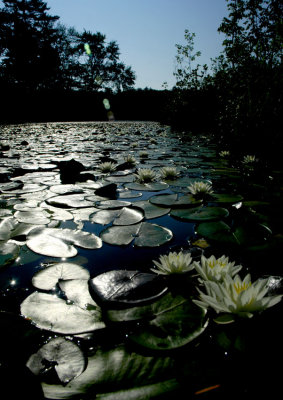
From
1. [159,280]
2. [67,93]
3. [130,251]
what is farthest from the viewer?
[67,93]

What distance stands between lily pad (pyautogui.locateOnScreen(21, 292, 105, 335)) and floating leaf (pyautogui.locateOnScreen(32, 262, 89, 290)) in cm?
7

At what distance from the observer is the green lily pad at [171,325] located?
59 centimetres

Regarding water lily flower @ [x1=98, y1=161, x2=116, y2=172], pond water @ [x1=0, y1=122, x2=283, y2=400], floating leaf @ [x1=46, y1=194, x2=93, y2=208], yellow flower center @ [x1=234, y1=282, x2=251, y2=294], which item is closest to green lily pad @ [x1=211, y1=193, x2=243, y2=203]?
pond water @ [x1=0, y1=122, x2=283, y2=400]

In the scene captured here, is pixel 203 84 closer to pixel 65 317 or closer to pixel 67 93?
pixel 65 317

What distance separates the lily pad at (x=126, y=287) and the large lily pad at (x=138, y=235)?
10.7 inches

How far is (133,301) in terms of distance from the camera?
72 centimetres

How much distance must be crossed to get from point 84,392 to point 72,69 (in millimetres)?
31783

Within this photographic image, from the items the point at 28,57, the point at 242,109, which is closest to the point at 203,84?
the point at 242,109

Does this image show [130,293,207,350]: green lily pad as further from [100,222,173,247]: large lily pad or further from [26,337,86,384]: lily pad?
[100,222,173,247]: large lily pad

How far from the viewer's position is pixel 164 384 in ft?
1.62

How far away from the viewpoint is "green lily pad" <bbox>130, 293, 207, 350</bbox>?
1.93 ft

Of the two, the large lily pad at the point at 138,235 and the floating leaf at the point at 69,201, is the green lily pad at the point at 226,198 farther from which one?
the floating leaf at the point at 69,201

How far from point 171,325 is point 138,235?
56 centimetres

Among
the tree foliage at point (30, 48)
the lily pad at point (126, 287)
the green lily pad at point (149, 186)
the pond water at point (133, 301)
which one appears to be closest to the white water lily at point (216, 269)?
the pond water at point (133, 301)
